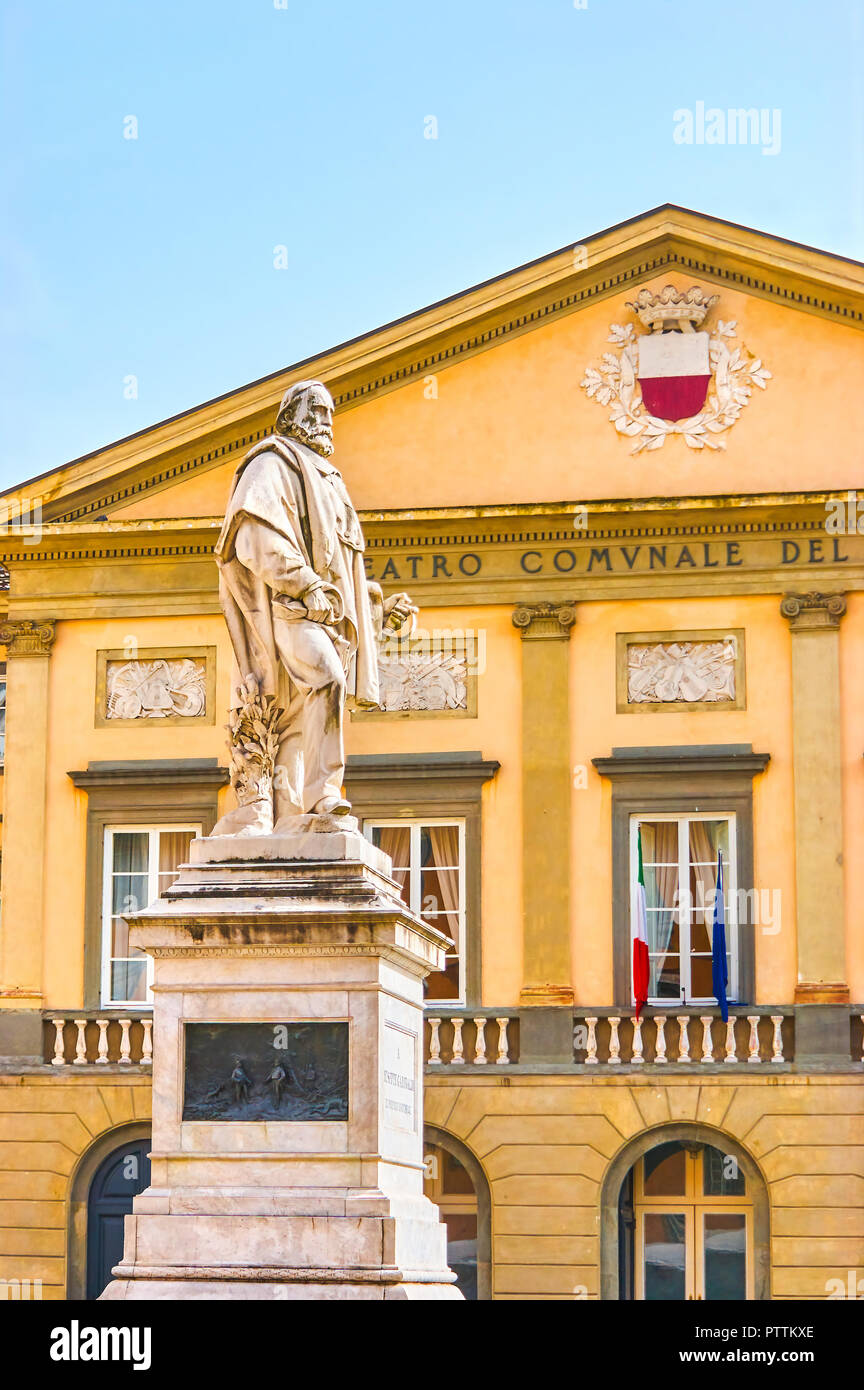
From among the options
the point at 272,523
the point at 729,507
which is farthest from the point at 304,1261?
the point at 729,507

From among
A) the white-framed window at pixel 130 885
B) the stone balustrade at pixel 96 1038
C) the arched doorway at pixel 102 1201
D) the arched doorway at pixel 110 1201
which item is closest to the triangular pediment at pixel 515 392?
the white-framed window at pixel 130 885

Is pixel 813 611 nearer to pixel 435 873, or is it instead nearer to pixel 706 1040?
pixel 706 1040

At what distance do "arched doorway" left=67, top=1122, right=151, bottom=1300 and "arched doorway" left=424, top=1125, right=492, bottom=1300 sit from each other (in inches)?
115

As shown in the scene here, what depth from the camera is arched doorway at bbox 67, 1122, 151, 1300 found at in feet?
77.7

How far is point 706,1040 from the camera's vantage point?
2300 cm

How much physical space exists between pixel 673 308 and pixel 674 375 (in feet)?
2.32

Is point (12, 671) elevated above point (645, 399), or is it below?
below

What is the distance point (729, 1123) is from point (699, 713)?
4110 millimetres

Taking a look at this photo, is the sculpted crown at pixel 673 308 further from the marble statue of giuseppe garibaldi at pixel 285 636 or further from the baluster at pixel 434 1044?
the marble statue of giuseppe garibaldi at pixel 285 636

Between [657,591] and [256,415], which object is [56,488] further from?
[657,591]

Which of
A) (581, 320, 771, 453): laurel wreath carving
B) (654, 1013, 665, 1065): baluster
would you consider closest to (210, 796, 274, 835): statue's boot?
(654, 1013, 665, 1065): baluster

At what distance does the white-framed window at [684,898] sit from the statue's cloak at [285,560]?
513 inches
